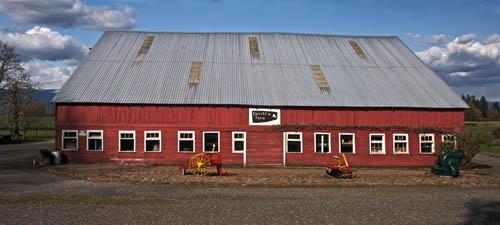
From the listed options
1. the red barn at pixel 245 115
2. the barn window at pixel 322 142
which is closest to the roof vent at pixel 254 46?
the red barn at pixel 245 115

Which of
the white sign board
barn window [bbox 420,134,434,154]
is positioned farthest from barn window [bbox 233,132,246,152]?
barn window [bbox 420,134,434,154]

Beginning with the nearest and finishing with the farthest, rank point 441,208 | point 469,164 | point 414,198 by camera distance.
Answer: point 441,208 → point 414,198 → point 469,164

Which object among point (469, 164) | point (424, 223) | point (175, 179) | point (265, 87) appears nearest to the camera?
point (424, 223)

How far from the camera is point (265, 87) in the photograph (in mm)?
26859

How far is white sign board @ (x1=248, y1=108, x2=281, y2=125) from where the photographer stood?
25172mm

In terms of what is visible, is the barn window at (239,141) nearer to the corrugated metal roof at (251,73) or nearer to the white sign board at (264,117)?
the white sign board at (264,117)

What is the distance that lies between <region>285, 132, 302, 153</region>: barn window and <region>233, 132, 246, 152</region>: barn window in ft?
9.72

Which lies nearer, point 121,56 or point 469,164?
point 469,164

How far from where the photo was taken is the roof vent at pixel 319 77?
27.5 metres

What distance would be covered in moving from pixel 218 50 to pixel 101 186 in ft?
60.2

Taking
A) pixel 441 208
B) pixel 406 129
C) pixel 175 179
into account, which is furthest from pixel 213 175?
pixel 406 129

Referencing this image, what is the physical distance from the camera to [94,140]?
25000 mm

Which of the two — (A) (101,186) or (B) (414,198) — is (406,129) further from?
(A) (101,186)

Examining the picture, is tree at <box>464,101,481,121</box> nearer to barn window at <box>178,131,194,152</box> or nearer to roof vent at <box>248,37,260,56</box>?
roof vent at <box>248,37,260,56</box>
